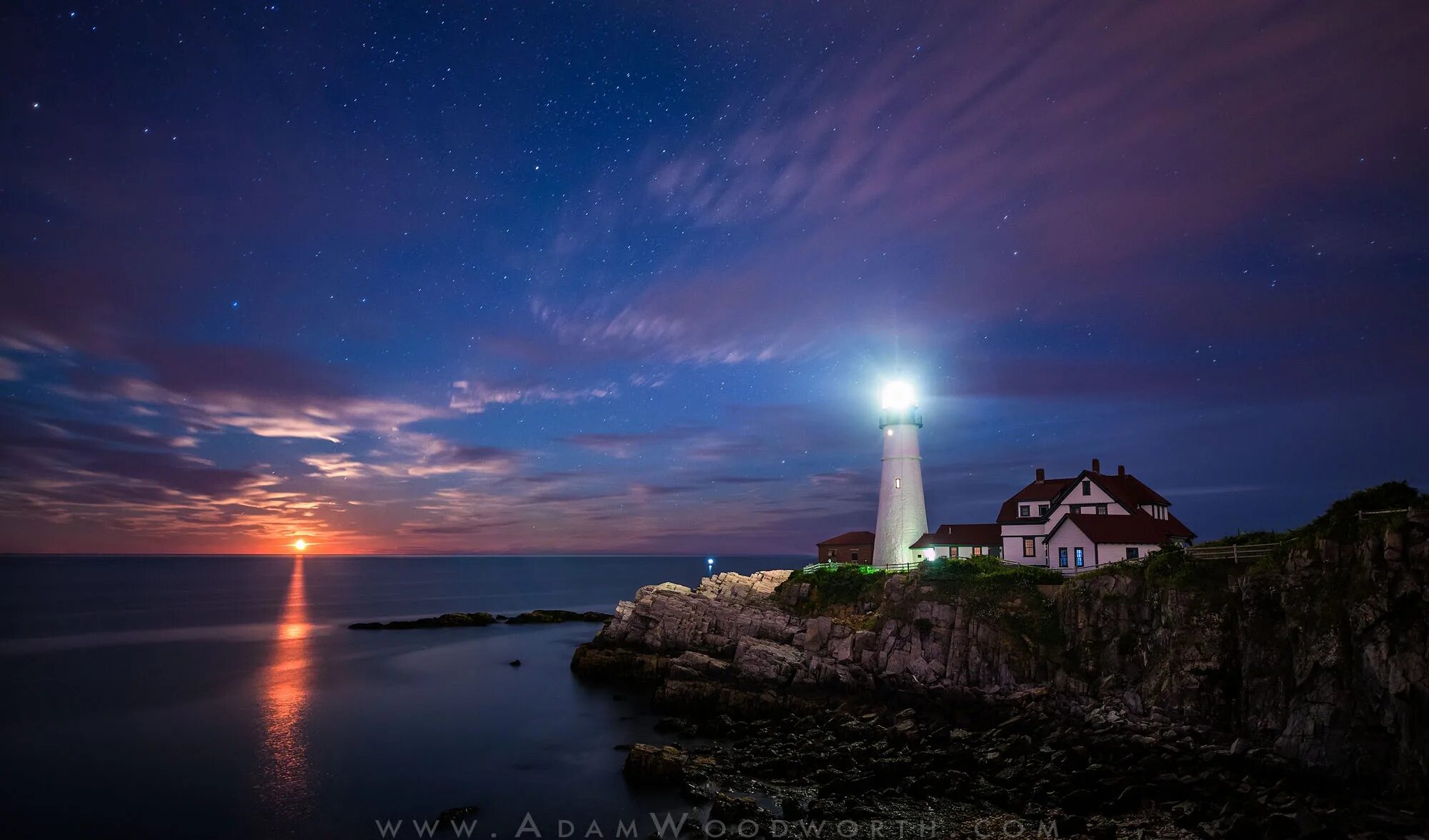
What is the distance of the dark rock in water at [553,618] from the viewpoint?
80.6 m

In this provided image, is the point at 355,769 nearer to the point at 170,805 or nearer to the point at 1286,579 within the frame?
the point at 170,805

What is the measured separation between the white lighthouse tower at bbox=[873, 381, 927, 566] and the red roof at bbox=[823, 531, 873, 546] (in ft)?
25.4

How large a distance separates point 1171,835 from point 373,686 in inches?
1686

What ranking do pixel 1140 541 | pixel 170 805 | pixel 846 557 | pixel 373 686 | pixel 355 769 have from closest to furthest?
1. pixel 170 805
2. pixel 355 769
3. pixel 1140 541
4. pixel 373 686
5. pixel 846 557

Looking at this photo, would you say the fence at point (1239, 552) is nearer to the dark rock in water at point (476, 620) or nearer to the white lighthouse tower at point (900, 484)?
the white lighthouse tower at point (900, 484)

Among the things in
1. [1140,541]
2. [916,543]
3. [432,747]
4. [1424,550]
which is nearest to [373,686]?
[432,747]

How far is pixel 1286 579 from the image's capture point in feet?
84.6

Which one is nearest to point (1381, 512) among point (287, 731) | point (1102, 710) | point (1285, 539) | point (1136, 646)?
point (1285, 539)

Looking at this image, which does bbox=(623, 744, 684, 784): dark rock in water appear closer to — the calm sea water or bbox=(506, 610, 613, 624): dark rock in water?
the calm sea water

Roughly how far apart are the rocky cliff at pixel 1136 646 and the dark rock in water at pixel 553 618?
3357cm

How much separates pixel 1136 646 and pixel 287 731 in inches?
1558

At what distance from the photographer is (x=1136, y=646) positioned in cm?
3084

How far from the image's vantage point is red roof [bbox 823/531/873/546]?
196 ft

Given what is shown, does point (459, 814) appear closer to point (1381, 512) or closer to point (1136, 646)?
point (1136, 646)
